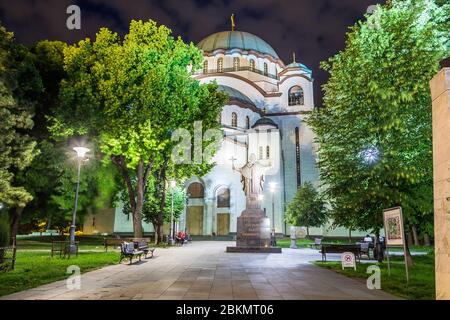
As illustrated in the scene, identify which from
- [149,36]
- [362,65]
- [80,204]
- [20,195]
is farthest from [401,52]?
[80,204]

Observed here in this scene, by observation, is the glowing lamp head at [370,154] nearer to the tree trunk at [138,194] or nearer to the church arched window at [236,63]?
Answer: the tree trunk at [138,194]

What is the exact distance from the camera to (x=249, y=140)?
44750 millimetres

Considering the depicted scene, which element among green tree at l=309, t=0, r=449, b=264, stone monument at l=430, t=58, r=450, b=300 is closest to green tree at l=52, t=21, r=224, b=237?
green tree at l=309, t=0, r=449, b=264

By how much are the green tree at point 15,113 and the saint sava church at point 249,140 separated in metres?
20.3

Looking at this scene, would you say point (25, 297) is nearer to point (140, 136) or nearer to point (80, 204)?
point (140, 136)

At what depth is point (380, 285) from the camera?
28.5 feet

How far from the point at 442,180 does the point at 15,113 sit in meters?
24.3

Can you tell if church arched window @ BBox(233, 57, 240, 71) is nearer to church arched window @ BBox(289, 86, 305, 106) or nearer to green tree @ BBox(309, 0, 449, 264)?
church arched window @ BBox(289, 86, 305, 106)

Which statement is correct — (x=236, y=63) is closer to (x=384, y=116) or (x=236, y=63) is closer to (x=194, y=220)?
(x=194, y=220)

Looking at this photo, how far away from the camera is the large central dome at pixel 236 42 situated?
55.0 meters

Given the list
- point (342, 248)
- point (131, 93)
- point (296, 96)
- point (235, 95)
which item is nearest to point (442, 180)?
point (342, 248)

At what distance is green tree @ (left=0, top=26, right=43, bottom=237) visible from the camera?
2058cm

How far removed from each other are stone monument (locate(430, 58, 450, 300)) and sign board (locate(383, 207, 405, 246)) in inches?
141

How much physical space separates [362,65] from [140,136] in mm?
11534
